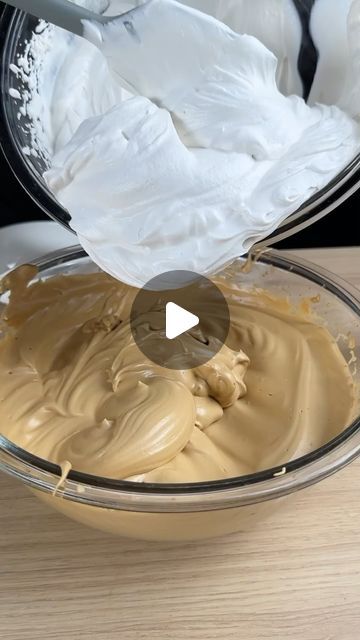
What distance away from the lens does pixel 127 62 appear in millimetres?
757

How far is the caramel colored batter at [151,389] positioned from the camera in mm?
730

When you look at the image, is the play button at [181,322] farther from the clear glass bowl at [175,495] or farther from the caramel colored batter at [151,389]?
the clear glass bowl at [175,495]

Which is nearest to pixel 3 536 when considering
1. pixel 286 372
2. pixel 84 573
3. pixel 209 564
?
pixel 84 573

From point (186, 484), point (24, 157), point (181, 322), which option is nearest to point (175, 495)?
point (186, 484)

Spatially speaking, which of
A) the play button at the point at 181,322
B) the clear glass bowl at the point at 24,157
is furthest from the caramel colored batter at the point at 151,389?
the clear glass bowl at the point at 24,157

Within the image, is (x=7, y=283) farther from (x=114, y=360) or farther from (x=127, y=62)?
(x=127, y=62)

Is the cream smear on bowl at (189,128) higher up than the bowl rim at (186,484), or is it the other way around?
the cream smear on bowl at (189,128)

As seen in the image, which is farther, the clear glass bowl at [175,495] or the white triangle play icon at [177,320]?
the white triangle play icon at [177,320]

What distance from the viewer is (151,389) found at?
788 mm

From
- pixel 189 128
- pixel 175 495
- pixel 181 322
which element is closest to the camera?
pixel 175 495

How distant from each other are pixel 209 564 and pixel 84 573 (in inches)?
4.9

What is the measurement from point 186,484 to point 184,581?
0.49ft

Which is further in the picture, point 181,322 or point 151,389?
point 181,322

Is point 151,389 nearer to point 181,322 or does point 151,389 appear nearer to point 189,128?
point 181,322
